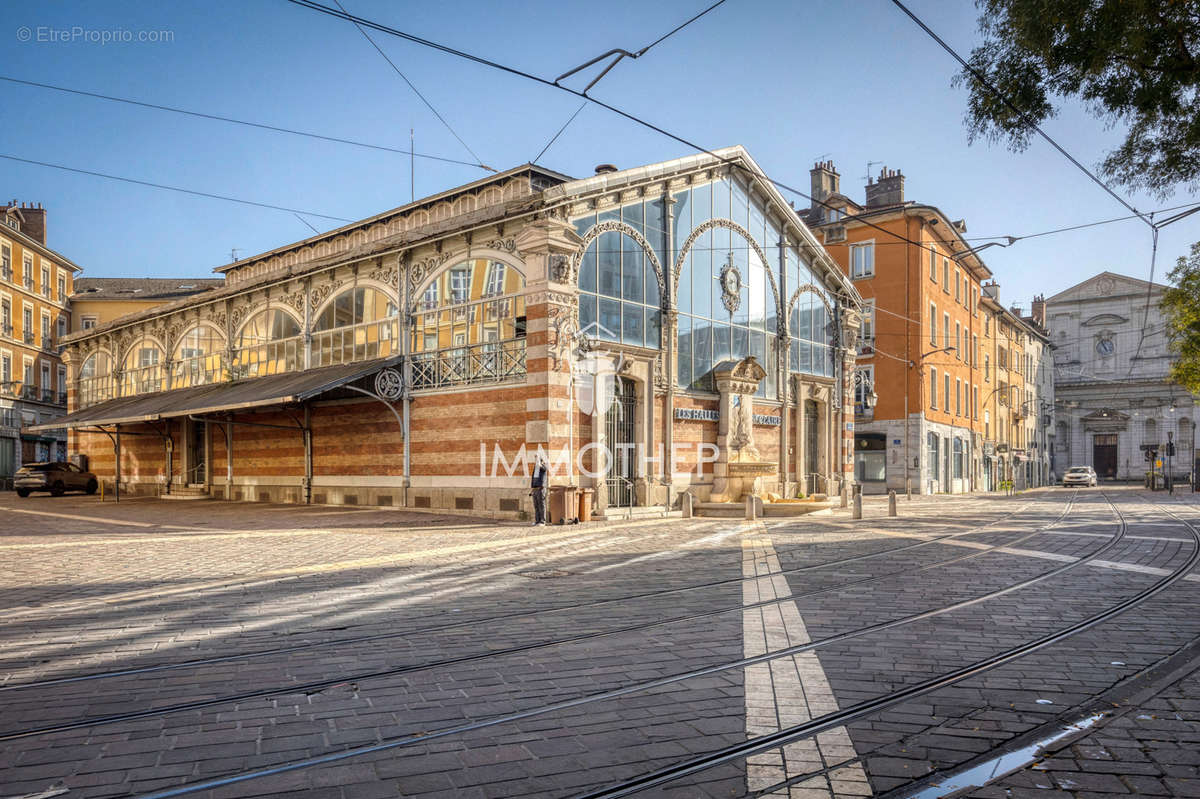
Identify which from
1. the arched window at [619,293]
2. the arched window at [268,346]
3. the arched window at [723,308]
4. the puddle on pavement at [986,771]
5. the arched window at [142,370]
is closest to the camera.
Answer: the puddle on pavement at [986,771]

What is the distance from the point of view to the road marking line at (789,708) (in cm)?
386

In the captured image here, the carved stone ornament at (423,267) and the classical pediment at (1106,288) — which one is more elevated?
the classical pediment at (1106,288)

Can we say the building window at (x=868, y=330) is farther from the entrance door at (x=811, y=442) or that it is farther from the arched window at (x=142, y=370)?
the arched window at (x=142, y=370)

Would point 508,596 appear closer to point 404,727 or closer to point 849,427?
point 404,727

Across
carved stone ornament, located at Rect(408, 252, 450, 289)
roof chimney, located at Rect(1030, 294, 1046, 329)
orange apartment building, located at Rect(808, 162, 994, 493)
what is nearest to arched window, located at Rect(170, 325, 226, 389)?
carved stone ornament, located at Rect(408, 252, 450, 289)

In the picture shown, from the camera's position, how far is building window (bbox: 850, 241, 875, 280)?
38.8 m

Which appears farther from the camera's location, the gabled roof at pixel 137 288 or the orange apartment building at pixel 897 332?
the gabled roof at pixel 137 288

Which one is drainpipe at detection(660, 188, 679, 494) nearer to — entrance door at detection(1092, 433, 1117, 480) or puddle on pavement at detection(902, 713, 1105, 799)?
puddle on pavement at detection(902, 713, 1105, 799)

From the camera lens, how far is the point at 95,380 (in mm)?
36281

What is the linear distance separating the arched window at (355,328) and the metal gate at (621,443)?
6.46 m

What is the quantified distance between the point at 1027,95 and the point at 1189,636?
23.0 ft

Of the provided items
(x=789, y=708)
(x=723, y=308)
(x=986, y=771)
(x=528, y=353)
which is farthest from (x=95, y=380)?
(x=986, y=771)

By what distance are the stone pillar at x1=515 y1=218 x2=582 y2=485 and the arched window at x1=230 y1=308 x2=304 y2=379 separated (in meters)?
9.94

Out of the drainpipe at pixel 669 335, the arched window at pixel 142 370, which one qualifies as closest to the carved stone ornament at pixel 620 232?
the drainpipe at pixel 669 335
